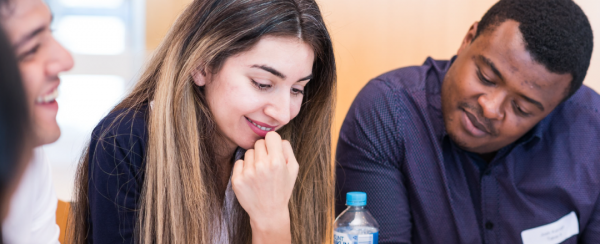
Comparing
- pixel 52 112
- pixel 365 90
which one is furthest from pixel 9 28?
pixel 365 90

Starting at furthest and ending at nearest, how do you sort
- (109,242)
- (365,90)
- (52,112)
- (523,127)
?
(365,90) < (523,127) < (109,242) < (52,112)

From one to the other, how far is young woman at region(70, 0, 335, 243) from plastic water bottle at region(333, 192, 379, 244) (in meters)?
0.13

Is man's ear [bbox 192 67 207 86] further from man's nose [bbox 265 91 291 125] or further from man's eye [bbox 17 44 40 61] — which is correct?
man's eye [bbox 17 44 40 61]

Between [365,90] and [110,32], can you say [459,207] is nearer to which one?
[365,90]

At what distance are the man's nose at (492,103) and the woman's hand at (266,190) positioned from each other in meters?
0.60

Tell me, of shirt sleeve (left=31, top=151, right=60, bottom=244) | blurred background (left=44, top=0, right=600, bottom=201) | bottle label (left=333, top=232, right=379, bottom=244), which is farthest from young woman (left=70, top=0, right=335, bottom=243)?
blurred background (left=44, top=0, right=600, bottom=201)

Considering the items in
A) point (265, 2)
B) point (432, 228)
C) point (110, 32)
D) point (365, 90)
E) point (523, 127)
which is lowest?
point (432, 228)

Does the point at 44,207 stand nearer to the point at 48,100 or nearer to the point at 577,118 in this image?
the point at 48,100

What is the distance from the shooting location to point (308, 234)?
1275mm

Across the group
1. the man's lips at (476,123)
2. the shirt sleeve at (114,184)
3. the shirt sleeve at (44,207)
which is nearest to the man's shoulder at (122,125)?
the shirt sleeve at (114,184)

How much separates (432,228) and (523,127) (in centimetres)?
39

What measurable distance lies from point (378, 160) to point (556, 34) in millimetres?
572

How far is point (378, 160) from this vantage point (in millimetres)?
1442

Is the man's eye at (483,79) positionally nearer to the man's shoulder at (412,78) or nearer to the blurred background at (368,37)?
the man's shoulder at (412,78)
